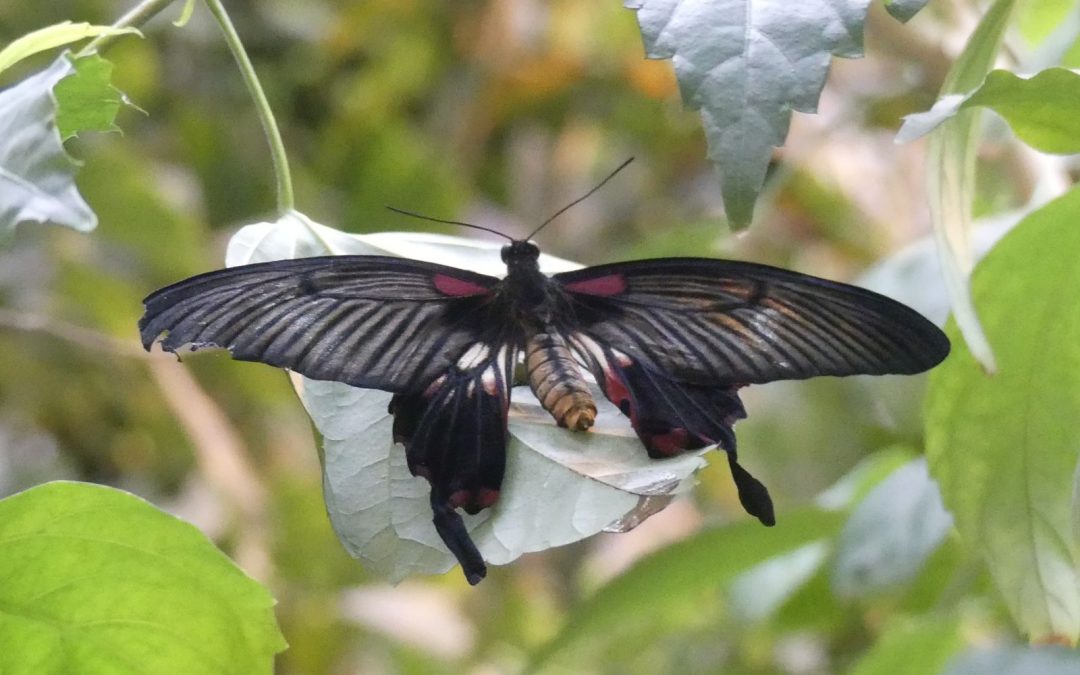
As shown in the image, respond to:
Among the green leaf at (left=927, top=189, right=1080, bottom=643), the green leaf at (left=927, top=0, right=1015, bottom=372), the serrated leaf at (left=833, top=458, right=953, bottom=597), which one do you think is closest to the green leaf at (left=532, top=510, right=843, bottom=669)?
the serrated leaf at (left=833, top=458, right=953, bottom=597)

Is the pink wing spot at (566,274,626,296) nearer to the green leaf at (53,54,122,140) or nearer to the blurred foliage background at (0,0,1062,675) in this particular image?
the green leaf at (53,54,122,140)

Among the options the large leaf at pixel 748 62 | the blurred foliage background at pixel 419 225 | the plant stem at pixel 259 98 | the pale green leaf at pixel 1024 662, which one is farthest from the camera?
the blurred foliage background at pixel 419 225

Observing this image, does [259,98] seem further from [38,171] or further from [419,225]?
[419,225]

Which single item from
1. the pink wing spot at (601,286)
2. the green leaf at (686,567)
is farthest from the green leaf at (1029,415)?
the green leaf at (686,567)

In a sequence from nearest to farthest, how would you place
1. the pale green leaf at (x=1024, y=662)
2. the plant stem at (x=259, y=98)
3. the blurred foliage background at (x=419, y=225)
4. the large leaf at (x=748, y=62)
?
the large leaf at (x=748, y=62), the plant stem at (x=259, y=98), the pale green leaf at (x=1024, y=662), the blurred foliage background at (x=419, y=225)

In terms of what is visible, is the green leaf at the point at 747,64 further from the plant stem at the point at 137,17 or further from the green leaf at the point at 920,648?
the green leaf at the point at 920,648

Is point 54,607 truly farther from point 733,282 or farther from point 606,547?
point 606,547

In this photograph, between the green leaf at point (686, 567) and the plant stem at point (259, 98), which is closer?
the plant stem at point (259, 98)
